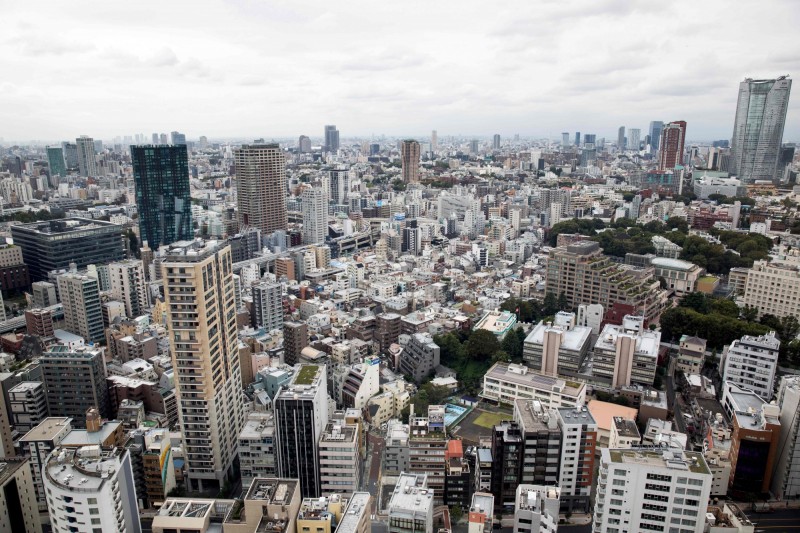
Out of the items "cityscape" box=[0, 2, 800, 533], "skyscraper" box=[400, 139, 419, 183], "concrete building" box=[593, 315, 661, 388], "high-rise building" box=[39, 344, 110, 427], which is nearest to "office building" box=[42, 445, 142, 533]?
"cityscape" box=[0, 2, 800, 533]

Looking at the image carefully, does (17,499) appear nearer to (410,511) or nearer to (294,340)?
(410,511)

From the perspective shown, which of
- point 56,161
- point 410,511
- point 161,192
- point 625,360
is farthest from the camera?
point 56,161

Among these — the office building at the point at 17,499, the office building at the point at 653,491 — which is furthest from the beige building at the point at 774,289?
the office building at the point at 17,499

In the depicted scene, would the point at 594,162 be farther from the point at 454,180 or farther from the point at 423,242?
the point at 423,242

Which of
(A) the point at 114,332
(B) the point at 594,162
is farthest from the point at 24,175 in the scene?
(B) the point at 594,162

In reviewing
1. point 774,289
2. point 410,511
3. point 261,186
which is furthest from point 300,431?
point 261,186

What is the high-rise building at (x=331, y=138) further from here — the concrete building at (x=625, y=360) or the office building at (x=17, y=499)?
the office building at (x=17, y=499)

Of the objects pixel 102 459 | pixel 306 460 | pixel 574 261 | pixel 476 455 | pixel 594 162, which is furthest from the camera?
pixel 594 162
